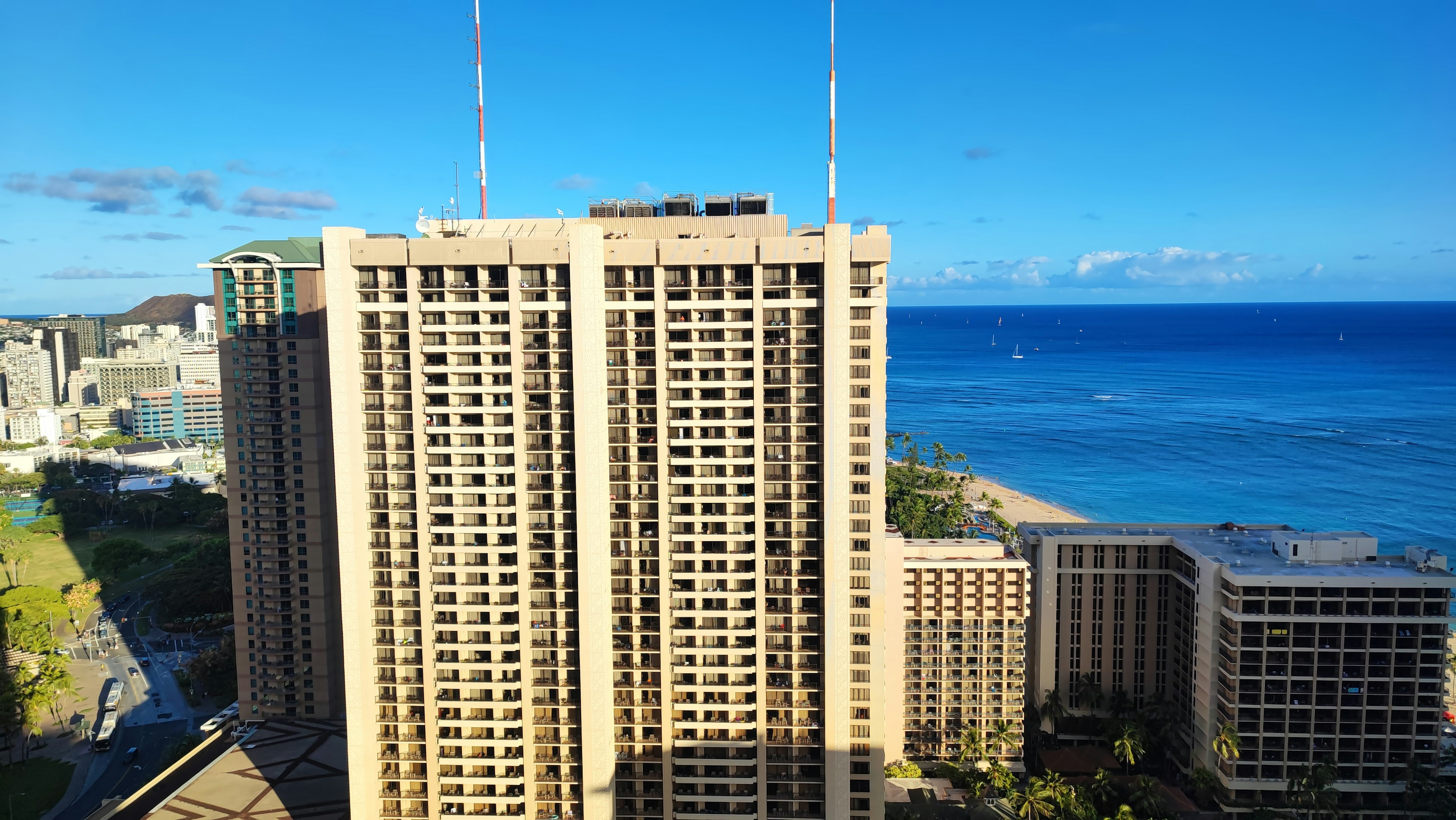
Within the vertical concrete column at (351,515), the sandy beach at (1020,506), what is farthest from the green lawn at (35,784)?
the sandy beach at (1020,506)

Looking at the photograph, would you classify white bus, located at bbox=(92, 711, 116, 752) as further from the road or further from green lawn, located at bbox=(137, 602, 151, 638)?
green lawn, located at bbox=(137, 602, 151, 638)

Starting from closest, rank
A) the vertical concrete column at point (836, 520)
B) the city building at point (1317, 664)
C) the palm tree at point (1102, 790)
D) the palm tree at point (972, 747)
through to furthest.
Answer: the vertical concrete column at point (836, 520) < the city building at point (1317, 664) < the palm tree at point (1102, 790) < the palm tree at point (972, 747)

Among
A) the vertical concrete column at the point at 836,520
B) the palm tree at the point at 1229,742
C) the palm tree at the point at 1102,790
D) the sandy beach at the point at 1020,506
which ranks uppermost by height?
the vertical concrete column at the point at 836,520

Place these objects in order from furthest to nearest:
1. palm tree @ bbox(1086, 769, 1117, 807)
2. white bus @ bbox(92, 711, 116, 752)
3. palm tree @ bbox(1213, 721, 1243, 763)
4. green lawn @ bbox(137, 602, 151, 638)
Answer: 1. green lawn @ bbox(137, 602, 151, 638)
2. white bus @ bbox(92, 711, 116, 752)
3. palm tree @ bbox(1086, 769, 1117, 807)
4. palm tree @ bbox(1213, 721, 1243, 763)

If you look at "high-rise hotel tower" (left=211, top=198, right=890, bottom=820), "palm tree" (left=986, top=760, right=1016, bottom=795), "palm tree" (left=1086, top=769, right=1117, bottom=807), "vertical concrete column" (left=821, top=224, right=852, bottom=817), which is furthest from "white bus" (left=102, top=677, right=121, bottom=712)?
"palm tree" (left=1086, top=769, right=1117, bottom=807)

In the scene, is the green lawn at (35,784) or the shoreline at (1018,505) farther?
the shoreline at (1018,505)

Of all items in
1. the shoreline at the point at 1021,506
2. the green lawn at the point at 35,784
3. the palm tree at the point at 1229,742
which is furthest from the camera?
the shoreline at the point at 1021,506

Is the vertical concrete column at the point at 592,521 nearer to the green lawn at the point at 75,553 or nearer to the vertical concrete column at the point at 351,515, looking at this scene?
the vertical concrete column at the point at 351,515

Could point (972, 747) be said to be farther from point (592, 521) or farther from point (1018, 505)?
point (1018, 505)
